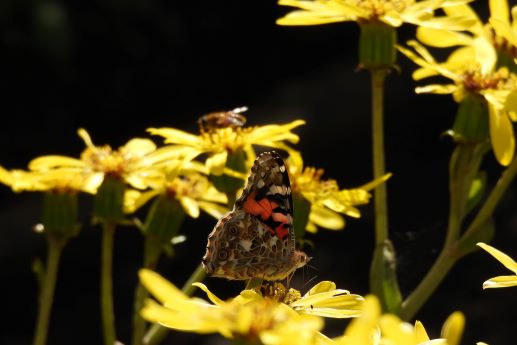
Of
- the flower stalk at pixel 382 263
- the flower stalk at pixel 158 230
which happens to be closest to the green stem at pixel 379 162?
the flower stalk at pixel 382 263

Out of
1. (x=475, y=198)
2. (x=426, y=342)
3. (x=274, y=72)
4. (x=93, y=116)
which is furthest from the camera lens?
(x=274, y=72)

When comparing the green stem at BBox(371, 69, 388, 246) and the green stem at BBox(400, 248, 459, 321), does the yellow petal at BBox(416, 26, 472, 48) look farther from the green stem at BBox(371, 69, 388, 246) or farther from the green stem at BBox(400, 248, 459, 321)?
the green stem at BBox(400, 248, 459, 321)

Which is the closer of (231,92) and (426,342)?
(426,342)

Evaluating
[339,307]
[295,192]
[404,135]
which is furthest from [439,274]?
[404,135]

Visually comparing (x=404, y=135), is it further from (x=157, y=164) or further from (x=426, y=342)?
(x=426, y=342)

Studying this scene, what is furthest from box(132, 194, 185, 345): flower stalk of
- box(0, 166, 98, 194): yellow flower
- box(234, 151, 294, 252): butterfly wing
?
box(234, 151, 294, 252): butterfly wing

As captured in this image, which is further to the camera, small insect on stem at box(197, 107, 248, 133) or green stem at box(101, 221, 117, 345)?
small insect on stem at box(197, 107, 248, 133)
